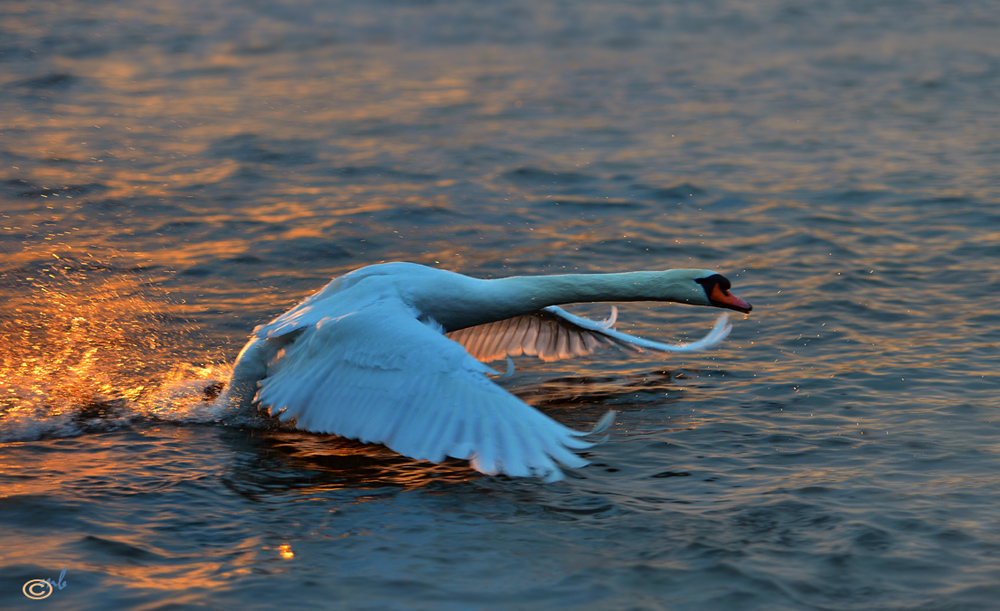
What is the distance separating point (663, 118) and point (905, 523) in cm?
1221

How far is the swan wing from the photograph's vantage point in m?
5.52

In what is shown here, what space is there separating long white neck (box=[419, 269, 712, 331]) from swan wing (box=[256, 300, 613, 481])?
0.52 meters

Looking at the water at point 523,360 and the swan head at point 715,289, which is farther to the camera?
the swan head at point 715,289

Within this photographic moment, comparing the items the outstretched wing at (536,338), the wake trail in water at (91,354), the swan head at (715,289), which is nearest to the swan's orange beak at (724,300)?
the swan head at (715,289)

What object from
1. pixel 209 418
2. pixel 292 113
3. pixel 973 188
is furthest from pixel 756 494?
pixel 292 113

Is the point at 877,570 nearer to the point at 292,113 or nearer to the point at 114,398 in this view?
the point at 114,398

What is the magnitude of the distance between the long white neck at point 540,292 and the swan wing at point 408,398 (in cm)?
52

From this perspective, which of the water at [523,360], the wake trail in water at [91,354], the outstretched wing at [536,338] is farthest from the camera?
the outstretched wing at [536,338]

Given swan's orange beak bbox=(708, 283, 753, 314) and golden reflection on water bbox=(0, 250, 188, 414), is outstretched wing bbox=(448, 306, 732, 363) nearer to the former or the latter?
swan's orange beak bbox=(708, 283, 753, 314)

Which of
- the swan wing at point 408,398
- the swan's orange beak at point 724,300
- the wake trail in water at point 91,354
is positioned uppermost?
the swan's orange beak at point 724,300

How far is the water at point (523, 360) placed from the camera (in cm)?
540

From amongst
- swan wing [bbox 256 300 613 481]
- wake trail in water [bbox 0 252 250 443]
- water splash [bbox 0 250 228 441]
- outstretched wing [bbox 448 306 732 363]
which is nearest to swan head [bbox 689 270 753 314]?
outstretched wing [bbox 448 306 732 363]

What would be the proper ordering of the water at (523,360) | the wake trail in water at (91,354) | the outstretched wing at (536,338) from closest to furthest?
the water at (523,360)
the wake trail in water at (91,354)
the outstretched wing at (536,338)

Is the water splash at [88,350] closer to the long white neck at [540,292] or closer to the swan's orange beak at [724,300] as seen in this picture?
the long white neck at [540,292]
